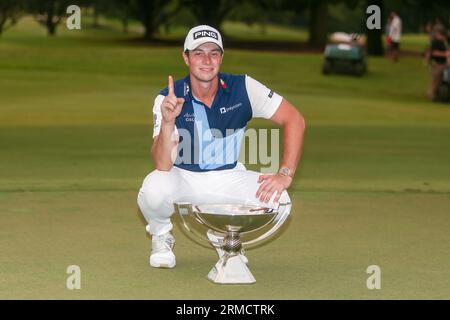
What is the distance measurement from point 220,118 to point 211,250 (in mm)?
1261

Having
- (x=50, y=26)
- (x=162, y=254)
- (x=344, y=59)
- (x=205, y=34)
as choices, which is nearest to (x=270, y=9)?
(x=50, y=26)

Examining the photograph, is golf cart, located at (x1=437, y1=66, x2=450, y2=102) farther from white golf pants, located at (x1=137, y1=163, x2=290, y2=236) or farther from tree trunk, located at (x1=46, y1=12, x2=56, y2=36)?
tree trunk, located at (x1=46, y1=12, x2=56, y2=36)

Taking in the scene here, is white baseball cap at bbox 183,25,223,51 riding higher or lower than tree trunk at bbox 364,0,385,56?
higher

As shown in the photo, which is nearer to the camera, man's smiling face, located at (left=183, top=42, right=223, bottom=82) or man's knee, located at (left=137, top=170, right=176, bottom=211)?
man's smiling face, located at (left=183, top=42, right=223, bottom=82)

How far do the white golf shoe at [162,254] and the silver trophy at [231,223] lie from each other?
24 centimetres

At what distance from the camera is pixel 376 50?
160 feet

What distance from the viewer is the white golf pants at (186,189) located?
7.89 m

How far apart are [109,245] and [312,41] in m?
54.2

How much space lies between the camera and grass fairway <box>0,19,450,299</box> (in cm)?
750

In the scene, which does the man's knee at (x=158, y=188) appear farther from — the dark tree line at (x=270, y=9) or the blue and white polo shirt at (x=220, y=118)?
the dark tree line at (x=270, y=9)

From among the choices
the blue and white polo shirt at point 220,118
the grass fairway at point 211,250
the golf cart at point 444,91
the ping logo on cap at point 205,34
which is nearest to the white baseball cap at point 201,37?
the ping logo on cap at point 205,34

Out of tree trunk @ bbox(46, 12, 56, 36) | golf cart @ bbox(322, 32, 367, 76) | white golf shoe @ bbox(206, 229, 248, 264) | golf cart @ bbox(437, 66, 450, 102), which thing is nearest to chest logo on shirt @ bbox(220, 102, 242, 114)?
white golf shoe @ bbox(206, 229, 248, 264)

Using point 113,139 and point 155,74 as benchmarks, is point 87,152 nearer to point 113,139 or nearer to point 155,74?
point 113,139

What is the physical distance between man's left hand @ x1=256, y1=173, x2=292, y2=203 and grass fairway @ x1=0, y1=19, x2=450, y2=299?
0.51 meters
